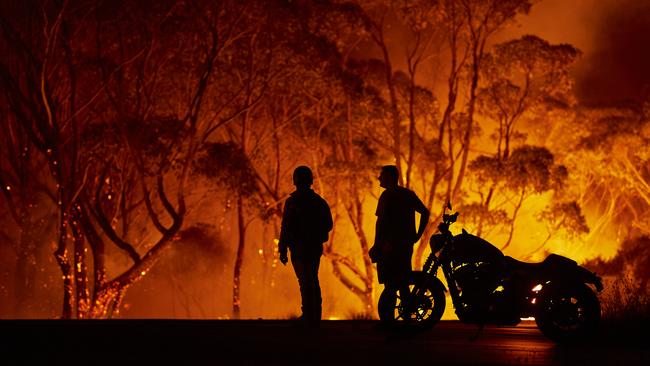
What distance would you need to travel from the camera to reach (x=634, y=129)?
3325cm

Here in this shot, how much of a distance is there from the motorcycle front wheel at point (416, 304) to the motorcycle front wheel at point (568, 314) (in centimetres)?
98

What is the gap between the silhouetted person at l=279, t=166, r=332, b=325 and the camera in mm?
9828

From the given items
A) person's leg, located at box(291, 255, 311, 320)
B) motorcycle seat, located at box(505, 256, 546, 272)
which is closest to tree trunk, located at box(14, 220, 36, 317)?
person's leg, located at box(291, 255, 311, 320)

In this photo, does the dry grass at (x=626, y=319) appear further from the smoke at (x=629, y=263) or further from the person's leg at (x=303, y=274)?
the smoke at (x=629, y=263)

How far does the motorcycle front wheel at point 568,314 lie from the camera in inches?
315

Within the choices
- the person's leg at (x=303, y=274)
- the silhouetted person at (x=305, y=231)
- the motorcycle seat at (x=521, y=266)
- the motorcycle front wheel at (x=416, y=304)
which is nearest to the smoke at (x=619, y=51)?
the silhouetted person at (x=305, y=231)

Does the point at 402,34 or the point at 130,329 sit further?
the point at 402,34

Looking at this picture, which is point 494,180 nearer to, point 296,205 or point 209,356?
point 296,205

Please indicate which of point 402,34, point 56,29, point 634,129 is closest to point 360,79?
point 402,34

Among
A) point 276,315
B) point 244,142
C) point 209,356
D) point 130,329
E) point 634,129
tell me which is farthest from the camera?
point 276,315

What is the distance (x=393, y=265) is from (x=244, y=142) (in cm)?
1865

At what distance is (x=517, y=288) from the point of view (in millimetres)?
8133

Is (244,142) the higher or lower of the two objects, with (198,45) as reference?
lower

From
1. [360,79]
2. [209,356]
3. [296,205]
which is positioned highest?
[360,79]
